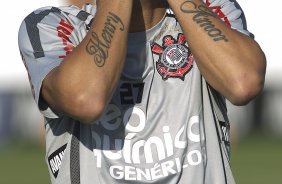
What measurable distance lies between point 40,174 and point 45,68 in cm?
833

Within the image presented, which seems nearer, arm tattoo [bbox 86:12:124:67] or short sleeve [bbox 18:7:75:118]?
arm tattoo [bbox 86:12:124:67]

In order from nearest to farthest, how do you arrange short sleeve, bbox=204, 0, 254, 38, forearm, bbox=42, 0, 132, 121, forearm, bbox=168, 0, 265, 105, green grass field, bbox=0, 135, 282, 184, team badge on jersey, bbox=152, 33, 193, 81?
forearm, bbox=42, 0, 132, 121, forearm, bbox=168, 0, 265, 105, team badge on jersey, bbox=152, 33, 193, 81, short sleeve, bbox=204, 0, 254, 38, green grass field, bbox=0, 135, 282, 184

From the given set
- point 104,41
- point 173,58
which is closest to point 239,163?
point 173,58

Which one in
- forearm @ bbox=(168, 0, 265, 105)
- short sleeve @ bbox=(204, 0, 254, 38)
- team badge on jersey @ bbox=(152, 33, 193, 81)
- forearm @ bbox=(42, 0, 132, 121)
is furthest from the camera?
short sleeve @ bbox=(204, 0, 254, 38)

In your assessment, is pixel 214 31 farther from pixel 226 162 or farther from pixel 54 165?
pixel 54 165

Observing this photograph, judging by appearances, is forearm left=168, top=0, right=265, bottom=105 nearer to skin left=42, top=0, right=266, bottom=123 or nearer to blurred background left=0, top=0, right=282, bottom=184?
skin left=42, top=0, right=266, bottom=123

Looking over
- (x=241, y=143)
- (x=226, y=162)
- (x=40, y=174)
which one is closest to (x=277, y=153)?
(x=241, y=143)

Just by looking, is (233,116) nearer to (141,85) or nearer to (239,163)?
(239,163)

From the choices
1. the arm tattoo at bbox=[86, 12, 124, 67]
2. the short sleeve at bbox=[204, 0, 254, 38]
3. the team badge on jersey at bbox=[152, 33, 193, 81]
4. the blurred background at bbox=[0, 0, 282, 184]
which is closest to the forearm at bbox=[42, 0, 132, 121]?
the arm tattoo at bbox=[86, 12, 124, 67]

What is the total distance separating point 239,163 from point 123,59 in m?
9.29

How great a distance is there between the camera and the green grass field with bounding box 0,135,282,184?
38.5 feet

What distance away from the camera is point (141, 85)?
407cm

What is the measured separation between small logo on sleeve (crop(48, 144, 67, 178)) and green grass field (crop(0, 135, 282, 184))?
7256mm

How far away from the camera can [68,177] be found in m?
4.07
